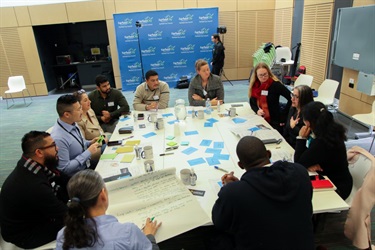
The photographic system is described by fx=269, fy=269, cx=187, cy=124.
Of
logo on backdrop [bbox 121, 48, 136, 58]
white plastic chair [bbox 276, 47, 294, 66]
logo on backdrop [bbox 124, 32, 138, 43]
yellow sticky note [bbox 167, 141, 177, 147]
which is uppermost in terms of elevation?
logo on backdrop [bbox 124, 32, 138, 43]

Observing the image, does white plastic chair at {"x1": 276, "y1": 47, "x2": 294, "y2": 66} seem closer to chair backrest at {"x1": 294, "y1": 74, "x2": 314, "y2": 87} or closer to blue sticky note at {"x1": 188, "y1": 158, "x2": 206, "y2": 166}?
chair backrest at {"x1": 294, "y1": 74, "x2": 314, "y2": 87}

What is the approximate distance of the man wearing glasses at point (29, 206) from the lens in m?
1.68

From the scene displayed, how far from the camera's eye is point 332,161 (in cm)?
204

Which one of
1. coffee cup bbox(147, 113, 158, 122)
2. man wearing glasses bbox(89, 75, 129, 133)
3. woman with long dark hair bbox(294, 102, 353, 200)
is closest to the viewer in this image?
woman with long dark hair bbox(294, 102, 353, 200)

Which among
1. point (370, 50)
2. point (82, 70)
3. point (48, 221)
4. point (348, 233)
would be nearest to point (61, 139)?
point (48, 221)

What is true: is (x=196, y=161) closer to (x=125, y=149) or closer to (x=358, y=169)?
(x=125, y=149)

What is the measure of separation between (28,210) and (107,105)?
8.11ft

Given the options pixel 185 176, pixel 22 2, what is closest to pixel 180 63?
pixel 22 2

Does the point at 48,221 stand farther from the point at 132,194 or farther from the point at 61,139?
the point at 61,139

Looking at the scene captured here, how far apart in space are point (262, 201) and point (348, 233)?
4.20 ft

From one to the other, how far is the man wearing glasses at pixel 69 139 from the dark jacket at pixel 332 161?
1.97 meters

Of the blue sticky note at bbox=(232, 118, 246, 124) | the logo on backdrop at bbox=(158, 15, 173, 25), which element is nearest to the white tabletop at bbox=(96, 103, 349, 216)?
the blue sticky note at bbox=(232, 118, 246, 124)

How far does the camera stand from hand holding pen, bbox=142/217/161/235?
1.61 m

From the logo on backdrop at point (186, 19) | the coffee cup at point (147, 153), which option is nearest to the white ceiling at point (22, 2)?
the logo on backdrop at point (186, 19)
